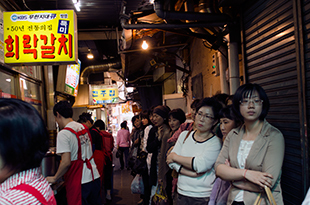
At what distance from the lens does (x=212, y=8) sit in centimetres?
467

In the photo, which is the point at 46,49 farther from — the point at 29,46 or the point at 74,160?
the point at 74,160

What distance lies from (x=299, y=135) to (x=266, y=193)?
1100 mm

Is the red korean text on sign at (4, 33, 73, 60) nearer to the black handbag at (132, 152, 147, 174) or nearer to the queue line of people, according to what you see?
the queue line of people

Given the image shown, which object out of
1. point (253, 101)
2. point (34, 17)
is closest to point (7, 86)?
point (34, 17)

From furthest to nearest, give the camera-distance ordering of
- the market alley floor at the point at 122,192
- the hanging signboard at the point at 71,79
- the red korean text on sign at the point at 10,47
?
1. the hanging signboard at the point at 71,79
2. the market alley floor at the point at 122,192
3. the red korean text on sign at the point at 10,47

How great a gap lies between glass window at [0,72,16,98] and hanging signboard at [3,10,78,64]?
1.94 ft

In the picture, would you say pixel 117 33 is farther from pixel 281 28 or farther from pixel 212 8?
pixel 281 28

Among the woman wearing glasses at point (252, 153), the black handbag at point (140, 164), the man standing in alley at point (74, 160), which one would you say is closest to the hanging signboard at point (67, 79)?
the black handbag at point (140, 164)

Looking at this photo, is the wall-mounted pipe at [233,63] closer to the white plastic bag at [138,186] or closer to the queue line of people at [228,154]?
the queue line of people at [228,154]

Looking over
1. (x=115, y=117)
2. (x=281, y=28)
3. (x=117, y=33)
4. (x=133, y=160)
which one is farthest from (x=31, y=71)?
(x=115, y=117)

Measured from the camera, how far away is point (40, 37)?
4.88 metres

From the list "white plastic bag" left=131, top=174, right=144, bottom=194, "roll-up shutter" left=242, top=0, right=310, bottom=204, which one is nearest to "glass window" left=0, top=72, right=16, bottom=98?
"white plastic bag" left=131, top=174, right=144, bottom=194

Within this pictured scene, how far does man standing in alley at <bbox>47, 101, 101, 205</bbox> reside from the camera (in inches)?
143

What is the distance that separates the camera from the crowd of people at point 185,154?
1.23 meters
